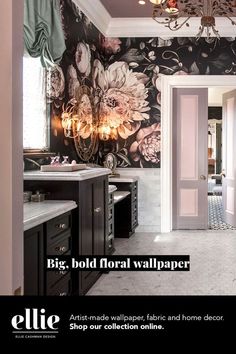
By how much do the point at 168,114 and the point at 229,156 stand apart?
1.37 metres

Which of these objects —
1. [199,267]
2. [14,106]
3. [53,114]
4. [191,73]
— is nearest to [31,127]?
[53,114]

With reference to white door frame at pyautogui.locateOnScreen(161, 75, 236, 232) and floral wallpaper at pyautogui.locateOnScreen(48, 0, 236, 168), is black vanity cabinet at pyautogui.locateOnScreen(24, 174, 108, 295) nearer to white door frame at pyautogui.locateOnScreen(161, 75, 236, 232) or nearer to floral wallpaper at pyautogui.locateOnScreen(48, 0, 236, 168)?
floral wallpaper at pyautogui.locateOnScreen(48, 0, 236, 168)

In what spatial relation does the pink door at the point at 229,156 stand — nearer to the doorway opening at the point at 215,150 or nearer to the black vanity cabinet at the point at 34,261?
the doorway opening at the point at 215,150

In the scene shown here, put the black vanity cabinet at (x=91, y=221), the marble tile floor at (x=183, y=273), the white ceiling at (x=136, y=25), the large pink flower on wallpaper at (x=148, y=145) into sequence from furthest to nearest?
the large pink flower on wallpaper at (x=148, y=145) < the white ceiling at (x=136, y=25) < the marble tile floor at (x=183, y=273) < the black vanity cabinet at (x=91, y=221)

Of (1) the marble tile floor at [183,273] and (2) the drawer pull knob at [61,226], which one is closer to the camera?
(2) the drawer pull knob at [61,226]

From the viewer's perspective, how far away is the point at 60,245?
10.5 ft

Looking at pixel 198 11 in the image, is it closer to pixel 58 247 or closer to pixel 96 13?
pixel 96 13

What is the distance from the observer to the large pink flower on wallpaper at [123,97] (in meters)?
7.50

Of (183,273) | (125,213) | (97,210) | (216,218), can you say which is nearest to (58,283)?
(97,210)

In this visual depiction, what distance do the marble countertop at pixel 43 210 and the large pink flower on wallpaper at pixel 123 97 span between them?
4.15 m

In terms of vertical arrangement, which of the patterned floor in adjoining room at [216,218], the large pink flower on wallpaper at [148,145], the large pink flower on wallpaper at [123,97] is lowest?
the patterned floor in adjoining room at [216,218]

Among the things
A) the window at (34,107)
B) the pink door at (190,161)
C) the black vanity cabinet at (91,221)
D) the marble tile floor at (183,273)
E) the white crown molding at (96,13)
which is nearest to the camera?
the black vanity cabinet at (91,221)

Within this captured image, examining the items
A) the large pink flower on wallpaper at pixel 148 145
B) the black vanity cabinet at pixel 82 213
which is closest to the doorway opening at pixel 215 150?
the large pink flower on wallpaper at pixel 148 145

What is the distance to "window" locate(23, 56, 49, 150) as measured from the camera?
4.17 metres
